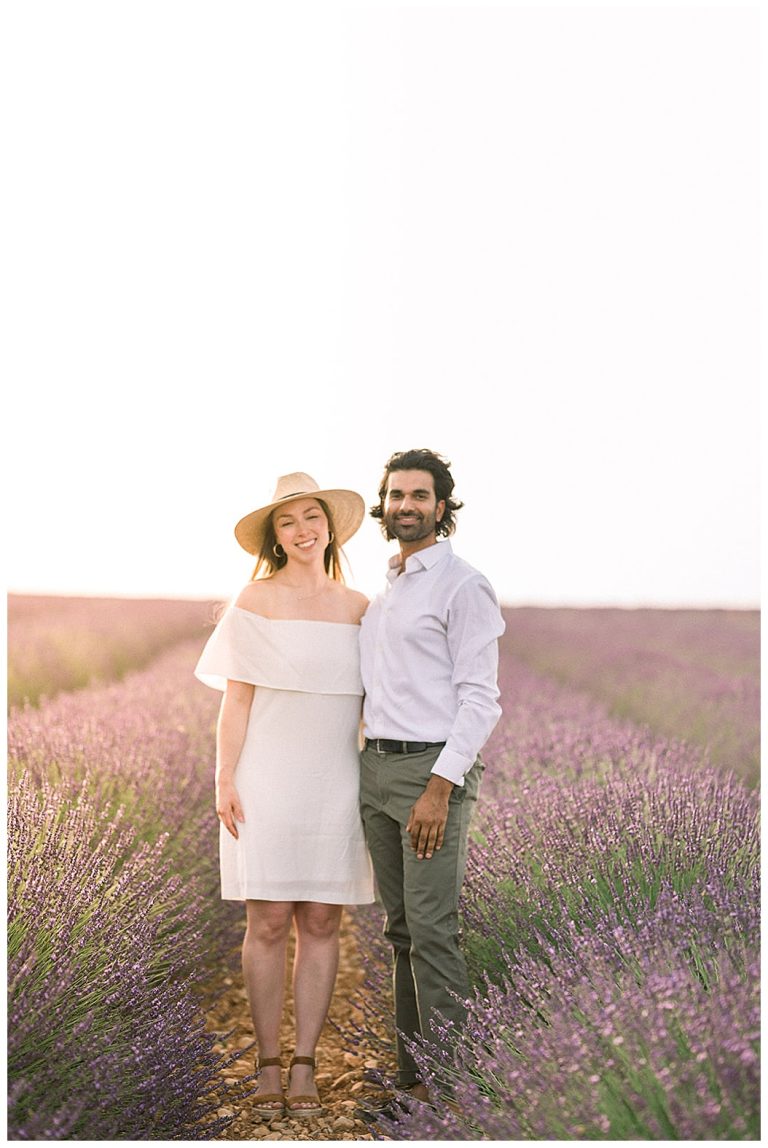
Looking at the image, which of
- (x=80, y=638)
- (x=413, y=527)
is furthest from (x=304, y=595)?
(x=80, y=638)

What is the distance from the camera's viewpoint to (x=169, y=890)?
3354 mm

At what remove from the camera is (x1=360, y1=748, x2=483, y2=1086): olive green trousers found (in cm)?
300

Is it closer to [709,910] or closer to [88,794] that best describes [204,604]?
[88,794]

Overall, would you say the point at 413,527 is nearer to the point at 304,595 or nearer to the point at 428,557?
the point at 428,557

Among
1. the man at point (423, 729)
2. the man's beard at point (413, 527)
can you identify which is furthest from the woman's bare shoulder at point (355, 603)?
the man's beard at point (413, 527)

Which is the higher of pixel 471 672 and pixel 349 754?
pixel 471 672

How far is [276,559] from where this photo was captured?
3592 millimetres

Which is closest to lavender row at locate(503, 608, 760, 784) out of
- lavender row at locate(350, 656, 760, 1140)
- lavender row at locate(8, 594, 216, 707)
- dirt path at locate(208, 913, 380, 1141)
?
lavender row at locate(350, 656, 760, 1140)

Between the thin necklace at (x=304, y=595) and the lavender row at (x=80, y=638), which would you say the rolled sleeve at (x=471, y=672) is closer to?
the thin necklace at (x=304, y=595)

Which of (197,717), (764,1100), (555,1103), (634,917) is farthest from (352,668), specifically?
(197,717)

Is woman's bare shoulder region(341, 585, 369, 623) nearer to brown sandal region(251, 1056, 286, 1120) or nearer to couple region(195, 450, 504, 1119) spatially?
couple region(195, 450, 504, 1119)

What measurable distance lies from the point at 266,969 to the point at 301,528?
1.27 m

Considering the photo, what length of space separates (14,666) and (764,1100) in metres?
6.95

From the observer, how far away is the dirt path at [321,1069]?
3061 mm
